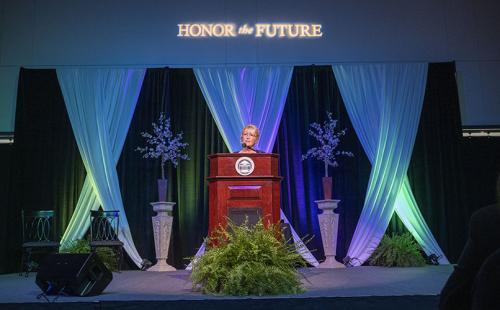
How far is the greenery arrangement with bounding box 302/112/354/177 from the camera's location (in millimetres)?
7602

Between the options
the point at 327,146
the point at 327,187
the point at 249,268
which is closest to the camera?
the point at 249,268

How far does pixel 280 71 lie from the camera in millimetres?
8117

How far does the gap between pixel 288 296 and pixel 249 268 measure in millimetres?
384

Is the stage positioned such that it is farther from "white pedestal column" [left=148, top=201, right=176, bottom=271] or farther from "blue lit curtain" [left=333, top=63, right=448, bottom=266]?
"blue lit curtain" [left=333, top=63, right=448, bottom=266]

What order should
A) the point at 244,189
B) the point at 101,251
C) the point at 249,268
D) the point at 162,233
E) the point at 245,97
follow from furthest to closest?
the point at 245,97 < the point at 162,233 < the point at 101,251 < the point at 244,189 < the point at 249,268

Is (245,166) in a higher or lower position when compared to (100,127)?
lower

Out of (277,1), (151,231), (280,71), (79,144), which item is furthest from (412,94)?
(79,144)

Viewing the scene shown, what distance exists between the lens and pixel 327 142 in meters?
7.90

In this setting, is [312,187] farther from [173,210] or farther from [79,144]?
[79,144]

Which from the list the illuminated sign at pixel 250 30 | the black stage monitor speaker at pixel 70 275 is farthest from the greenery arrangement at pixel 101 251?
the illuminated sign at pixel 250 30

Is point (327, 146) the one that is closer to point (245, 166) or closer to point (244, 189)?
point (245, 166)

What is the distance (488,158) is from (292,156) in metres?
3.20

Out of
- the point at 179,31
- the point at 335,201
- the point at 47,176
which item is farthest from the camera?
the point at 179,31

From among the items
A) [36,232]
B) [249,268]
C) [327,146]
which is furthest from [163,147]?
[249,268]
